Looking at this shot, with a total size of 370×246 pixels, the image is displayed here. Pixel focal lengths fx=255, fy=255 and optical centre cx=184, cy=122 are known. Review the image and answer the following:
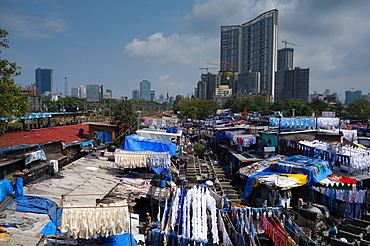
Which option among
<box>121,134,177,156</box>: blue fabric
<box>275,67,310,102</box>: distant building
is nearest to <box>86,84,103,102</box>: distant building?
<box>275,67,310,102</box>: distant building

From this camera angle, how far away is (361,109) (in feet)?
178

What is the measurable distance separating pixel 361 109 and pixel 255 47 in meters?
109

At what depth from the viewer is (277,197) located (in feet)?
40.7

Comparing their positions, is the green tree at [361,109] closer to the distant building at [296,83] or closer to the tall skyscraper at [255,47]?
the tall skyscraper at [255,47]

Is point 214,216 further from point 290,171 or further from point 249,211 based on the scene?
point 290,171

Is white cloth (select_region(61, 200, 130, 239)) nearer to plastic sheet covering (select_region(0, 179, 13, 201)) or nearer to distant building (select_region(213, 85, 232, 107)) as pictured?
plastic sheet covering (select_region(0, 179, 13, 201))

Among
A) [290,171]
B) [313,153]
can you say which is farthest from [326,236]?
[313,153]

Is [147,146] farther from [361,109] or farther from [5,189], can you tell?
[361,109]

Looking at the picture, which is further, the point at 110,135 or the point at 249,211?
the point at 110,135

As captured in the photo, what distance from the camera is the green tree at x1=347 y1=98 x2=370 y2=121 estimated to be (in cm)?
5035

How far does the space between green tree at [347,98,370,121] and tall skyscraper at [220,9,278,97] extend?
84419 millimetres

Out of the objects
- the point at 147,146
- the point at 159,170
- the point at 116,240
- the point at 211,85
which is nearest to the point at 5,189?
the point at 116,240

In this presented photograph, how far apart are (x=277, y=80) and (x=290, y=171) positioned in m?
154

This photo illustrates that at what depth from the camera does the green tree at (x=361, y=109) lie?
5035 cm
